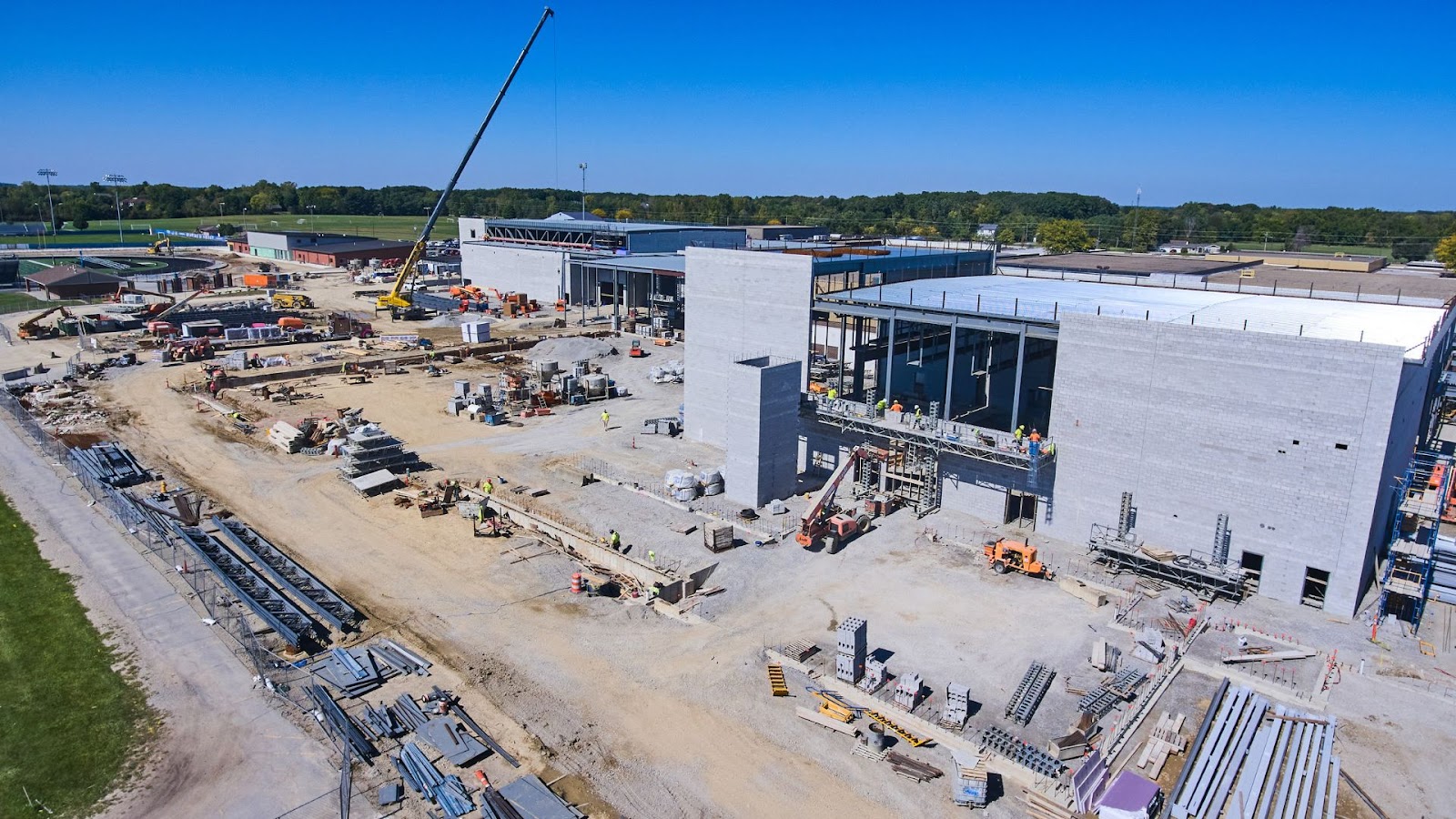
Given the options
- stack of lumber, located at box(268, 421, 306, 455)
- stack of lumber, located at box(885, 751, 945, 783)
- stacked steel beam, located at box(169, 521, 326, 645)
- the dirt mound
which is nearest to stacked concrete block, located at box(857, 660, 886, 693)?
stack of lumber, located at box(885, 751, 945, 783)

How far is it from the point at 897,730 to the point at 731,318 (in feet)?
79.0

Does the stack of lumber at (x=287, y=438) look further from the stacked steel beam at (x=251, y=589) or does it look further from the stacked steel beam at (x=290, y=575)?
the stacked steel beam at (x=251, y=589)

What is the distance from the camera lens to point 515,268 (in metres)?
94.1

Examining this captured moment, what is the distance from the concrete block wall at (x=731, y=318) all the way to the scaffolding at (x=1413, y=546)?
801 inches

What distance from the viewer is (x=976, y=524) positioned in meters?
33.2

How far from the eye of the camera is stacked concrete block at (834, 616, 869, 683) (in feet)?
72.0

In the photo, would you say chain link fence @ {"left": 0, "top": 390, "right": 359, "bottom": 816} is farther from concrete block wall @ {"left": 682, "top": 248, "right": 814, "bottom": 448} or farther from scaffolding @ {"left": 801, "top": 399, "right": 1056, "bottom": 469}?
scaffolding @ {"left": 801, "top": 399, "right": 1056, "bottom": 469}

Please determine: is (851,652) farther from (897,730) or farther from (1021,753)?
(1021,753)

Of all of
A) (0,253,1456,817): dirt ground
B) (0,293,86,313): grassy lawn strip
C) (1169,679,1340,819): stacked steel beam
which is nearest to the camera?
(1169,679,1340,819): stacked steel beam

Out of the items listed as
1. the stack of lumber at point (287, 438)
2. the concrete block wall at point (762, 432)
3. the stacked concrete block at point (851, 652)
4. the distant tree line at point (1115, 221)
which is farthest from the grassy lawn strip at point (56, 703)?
the distant tree line at point (1115, 221)

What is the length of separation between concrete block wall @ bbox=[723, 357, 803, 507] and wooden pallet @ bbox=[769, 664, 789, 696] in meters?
11.9

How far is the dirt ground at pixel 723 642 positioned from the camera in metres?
19.0

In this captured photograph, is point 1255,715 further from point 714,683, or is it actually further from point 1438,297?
point 1438,297

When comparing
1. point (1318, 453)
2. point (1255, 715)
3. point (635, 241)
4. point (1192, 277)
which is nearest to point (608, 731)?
point (1255, 715)
